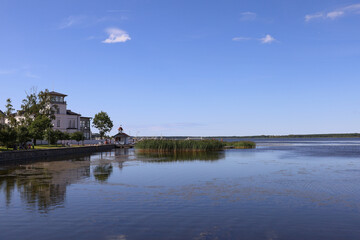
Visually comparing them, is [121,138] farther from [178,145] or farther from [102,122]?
[178,145]

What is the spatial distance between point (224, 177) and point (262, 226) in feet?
44.3

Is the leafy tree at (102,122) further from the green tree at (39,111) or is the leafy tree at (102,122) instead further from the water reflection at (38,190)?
the water reflection at (38,190)

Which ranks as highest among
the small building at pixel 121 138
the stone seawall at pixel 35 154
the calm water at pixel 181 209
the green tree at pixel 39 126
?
the green tree at pixel 39 126

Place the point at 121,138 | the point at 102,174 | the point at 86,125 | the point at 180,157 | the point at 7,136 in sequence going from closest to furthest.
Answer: the point at 102,174 < the point at 7,136 < the point at 180,157 < the point at 121,138 < the point at 86,125

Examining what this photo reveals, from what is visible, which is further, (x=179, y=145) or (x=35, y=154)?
(x=179, y=145)

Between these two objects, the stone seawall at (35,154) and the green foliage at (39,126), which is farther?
the green foliage at (39,126)

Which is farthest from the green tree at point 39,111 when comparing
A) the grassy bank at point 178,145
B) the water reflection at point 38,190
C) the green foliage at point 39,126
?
the water reflection at point 38,190

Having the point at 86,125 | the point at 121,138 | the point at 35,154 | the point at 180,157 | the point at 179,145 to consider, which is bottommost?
the point at 180,157

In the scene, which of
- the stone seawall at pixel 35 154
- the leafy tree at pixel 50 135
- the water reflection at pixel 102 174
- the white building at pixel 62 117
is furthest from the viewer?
the white building at pixel 62 117

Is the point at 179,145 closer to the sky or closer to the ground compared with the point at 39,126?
closer to the ground

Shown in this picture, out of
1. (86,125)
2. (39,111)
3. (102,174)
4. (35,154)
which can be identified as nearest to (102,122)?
(86,125)

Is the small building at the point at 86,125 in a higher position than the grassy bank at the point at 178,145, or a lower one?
higher

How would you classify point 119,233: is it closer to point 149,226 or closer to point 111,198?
point 149,226

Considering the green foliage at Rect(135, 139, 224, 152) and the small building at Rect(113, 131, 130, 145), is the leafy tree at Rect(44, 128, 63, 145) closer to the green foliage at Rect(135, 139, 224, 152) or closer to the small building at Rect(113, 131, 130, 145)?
the green foliage at Rect(135, 139, 224, 152)
